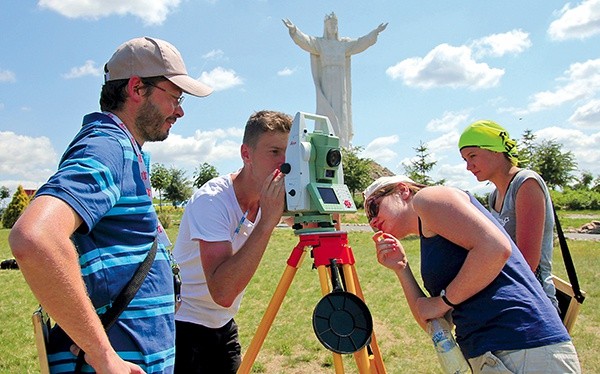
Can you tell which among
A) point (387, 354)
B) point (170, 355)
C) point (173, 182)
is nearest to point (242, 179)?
point (170, 355)

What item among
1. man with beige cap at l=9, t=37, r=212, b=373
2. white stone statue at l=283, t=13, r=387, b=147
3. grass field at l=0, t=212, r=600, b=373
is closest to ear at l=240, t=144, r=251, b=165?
man with beige cap at l=9, t=37, r=212, b=373

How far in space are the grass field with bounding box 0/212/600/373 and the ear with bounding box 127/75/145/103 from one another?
3464 millimetres

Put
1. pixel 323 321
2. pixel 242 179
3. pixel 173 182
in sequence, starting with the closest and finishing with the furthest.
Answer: pixel 323 321 < pixel 242 179 < pixel 173 182

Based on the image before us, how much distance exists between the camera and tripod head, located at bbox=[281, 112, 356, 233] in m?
2.12

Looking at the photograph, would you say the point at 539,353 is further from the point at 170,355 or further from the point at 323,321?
the point at 170,355

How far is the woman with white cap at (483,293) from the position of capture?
5.69 ft

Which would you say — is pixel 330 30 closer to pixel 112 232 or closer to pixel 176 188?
pixel 176 188

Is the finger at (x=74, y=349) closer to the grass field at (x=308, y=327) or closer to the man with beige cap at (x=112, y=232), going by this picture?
the man with beige cap at (x=112, y=232)

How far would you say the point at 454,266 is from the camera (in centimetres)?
185

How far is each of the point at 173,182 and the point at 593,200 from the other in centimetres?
2623

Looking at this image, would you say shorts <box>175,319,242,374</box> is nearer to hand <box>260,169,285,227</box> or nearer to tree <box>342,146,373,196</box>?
hand <box>260,169,285,227</box>

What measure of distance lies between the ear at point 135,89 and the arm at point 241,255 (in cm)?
68

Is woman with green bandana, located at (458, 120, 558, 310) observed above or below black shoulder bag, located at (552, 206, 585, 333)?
above

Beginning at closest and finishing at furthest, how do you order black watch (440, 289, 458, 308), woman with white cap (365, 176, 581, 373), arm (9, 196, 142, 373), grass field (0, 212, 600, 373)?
1. arm (9, 196, 142, 373)
2. woman with white cap (365, 176, 581, 373)
3. black watch (440, 289, 458, 308)
4. grass field (0, 212, 600, 373)
